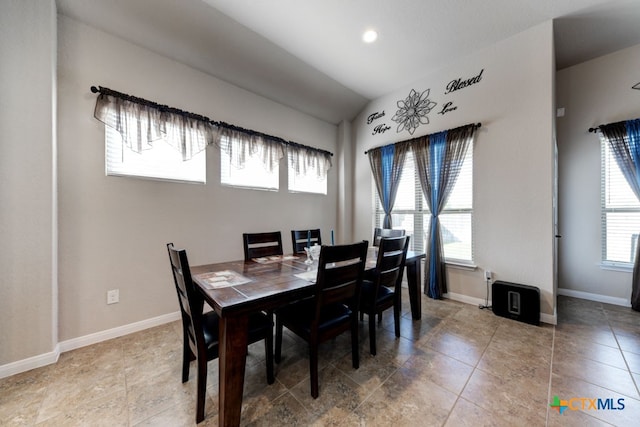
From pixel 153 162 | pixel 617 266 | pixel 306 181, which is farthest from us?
pixel 306 181

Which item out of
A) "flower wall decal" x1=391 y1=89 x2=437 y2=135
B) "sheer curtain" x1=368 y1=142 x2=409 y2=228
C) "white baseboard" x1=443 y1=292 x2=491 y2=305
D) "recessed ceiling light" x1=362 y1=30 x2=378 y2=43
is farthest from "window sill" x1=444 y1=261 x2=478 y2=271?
"recessed ceiling light" x1=362 y1=30 x2=378 y2=43

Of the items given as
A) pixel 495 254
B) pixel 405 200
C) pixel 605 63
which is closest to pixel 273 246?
pixel 405 200

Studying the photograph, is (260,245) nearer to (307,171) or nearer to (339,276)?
(339,276)

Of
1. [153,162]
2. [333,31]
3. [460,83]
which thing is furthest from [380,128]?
[153,162]

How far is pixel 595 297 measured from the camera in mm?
3027

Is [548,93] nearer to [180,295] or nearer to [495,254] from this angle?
[495,254]

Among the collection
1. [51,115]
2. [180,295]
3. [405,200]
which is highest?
[51,115]

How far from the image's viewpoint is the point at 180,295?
4.78 feet

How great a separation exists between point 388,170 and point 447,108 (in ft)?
3.72

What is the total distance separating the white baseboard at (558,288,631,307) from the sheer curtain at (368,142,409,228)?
257 cm

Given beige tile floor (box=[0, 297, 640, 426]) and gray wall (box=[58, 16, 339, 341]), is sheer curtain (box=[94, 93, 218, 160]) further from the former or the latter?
beige tile floor (box=[0, 297, 640, 426])

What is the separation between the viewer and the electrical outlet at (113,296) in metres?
2.16

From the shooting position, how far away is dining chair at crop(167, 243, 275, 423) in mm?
1224

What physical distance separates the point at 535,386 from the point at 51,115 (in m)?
4.04
